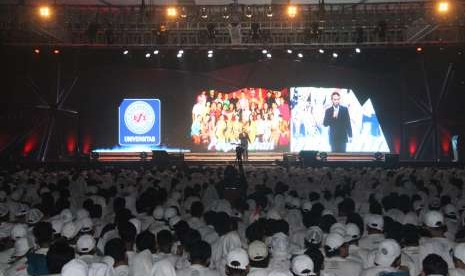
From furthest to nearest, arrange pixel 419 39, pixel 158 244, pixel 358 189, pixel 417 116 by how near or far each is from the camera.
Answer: pixel 417 116, pixel 419 39, pixel 358 189, pixel 158 244

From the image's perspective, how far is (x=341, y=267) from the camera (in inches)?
252

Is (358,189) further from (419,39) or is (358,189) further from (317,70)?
(317,70)

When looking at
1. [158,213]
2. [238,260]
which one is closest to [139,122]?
[158,213]

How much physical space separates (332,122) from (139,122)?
865 cm

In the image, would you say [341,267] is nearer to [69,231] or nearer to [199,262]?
[199,262]

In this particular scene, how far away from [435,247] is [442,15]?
15997 millimetres

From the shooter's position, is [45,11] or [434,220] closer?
[434,220]

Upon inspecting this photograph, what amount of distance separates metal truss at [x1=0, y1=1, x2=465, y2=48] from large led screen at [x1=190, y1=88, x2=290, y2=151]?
5389mm

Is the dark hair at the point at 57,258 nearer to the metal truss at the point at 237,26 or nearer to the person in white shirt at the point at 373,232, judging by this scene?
the person in white shirt at the point at 373,232

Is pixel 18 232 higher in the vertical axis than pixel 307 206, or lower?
lower

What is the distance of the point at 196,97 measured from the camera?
1184 inches

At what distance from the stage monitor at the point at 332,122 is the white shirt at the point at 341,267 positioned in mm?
22896

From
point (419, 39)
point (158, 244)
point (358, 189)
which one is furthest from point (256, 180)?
point (419, 39)

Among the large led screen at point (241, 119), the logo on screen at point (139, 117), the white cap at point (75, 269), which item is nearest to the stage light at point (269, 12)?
the large led screen at point (241, 119)
